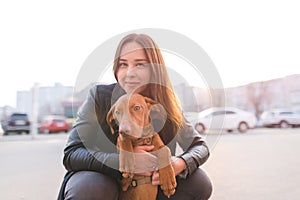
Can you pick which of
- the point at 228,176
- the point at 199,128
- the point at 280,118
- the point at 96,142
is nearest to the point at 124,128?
the point at 96,142

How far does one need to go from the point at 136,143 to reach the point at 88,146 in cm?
A: 12

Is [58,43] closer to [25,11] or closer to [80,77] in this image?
[25,11]

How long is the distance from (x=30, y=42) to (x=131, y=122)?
0.67 meters

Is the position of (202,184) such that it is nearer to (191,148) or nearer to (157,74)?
(191,148)

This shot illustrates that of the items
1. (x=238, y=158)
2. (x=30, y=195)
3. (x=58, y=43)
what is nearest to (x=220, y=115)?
(x=58, y=43)

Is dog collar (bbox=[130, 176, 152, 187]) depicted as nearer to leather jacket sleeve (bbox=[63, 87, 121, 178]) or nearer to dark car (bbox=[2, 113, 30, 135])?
leather jacket sleeve (bbox=[63, 87, 121, 178])

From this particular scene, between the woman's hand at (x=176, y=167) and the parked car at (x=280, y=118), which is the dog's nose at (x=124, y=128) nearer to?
the woman's hand at (x=176, y=167)

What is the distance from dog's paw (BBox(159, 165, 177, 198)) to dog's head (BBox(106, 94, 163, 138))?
84 mm

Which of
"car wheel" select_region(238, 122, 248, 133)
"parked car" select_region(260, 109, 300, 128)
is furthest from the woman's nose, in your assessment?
"parked car" select_region(260, 109, 300, 128)

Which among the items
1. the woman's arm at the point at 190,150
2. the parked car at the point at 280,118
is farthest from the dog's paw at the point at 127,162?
the parked car at the point at 280,118

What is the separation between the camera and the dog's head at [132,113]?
51 cm

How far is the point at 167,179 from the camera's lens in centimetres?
56

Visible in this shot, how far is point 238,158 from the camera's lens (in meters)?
2.20

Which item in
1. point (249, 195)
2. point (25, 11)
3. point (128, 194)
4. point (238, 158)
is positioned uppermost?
point (25, 11)
